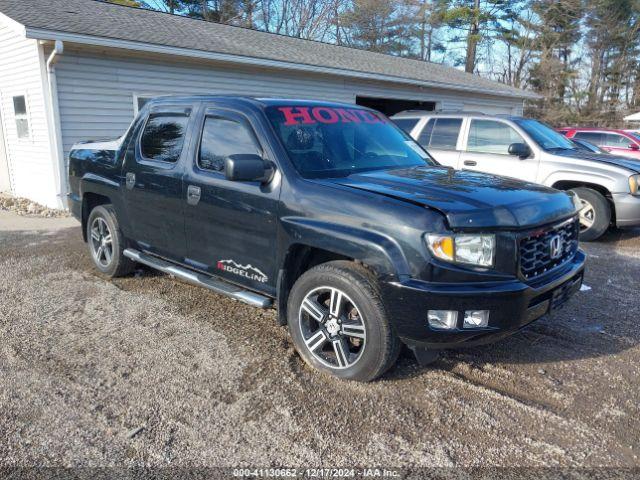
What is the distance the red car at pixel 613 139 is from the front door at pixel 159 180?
1426 centimetres

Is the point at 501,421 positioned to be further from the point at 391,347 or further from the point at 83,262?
the point at 83,262

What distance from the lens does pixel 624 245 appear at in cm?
736

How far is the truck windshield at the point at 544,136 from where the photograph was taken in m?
7.80

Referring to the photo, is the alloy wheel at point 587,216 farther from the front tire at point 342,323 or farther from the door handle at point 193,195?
the door handle at point 193,195

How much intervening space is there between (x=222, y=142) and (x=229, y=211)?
0.60m

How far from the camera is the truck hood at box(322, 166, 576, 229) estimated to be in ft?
9.66

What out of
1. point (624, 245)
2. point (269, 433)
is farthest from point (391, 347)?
point (624, 245)

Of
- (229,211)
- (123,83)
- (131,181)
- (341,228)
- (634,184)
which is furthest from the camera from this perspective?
(123,83)

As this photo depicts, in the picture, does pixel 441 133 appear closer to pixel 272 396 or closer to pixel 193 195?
pixel 193 195

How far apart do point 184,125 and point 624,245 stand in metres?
6.44

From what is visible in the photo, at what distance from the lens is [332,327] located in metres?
3.31

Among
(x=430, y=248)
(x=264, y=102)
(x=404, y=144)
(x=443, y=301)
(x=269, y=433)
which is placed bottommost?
(x=269, y=433)

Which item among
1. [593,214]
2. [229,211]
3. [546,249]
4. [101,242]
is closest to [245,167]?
[229,211]

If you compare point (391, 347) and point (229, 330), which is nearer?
point (391, 347)
